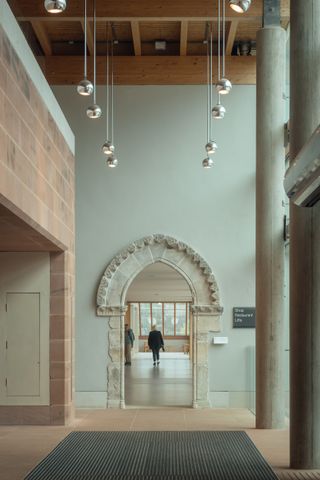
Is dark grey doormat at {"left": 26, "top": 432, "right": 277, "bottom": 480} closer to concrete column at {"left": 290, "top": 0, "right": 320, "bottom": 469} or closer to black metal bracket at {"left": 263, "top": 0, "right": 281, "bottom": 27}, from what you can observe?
concrete column at {"left": 290, "top": 0, "right": 320, "bottom": 469}

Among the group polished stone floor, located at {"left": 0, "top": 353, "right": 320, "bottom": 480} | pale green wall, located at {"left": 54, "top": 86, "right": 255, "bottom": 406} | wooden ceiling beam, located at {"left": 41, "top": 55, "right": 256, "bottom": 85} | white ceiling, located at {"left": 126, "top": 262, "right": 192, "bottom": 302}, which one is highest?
wooden ceiling beam, located at {"left": 41, "top": 55, "right": 256, "bottom": 85}

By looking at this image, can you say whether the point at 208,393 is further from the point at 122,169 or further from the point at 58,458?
the point at 58,458

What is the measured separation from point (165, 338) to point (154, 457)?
96.7 feet

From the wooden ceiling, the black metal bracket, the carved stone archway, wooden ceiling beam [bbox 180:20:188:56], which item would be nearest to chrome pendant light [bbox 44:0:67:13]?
the black metal bracket

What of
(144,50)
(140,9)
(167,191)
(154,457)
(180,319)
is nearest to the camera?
(154,457)

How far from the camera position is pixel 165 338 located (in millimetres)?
38062

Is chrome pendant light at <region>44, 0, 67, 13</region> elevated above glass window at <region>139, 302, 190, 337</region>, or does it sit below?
above

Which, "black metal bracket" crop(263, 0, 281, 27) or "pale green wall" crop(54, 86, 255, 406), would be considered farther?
"pale green wall" crop(54, 86, 255, 406)

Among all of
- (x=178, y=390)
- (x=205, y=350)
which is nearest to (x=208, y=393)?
(x=205, y=350)

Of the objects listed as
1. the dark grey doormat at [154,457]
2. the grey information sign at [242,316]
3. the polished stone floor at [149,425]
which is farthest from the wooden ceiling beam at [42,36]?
the dark grey doormat at [154,457]

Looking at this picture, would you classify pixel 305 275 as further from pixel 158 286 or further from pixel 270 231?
pixel 158 286

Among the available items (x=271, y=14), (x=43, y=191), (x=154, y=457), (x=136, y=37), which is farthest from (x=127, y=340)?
(x=154, y=457)

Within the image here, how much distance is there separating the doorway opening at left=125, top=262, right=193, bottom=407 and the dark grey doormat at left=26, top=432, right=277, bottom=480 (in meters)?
4.89

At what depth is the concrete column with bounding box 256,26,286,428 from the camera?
11.6m
